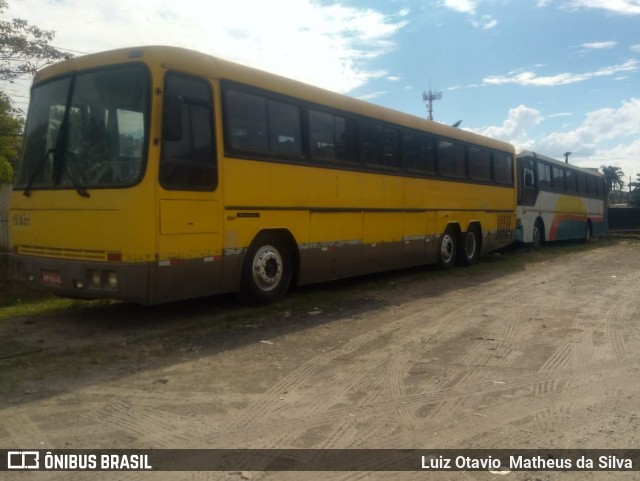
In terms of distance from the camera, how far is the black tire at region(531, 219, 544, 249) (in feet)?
68.4

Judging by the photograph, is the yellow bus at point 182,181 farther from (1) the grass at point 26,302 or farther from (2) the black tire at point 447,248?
(2) the black tire at point 447,248

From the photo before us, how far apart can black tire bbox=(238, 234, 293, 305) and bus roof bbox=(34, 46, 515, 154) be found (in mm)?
2251

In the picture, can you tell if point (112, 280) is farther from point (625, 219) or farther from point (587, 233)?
point (625, 219)

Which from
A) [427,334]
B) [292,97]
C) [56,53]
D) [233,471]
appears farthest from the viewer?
[56,53]

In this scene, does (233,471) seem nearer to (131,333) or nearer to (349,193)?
(131,333)

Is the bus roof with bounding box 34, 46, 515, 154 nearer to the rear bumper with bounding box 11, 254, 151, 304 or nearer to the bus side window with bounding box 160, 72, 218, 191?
the bus side window with bounding box 160, 72, 218, 191

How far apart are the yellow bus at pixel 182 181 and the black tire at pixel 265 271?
2 cm

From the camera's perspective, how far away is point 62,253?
23.0ft

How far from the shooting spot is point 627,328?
7418mm

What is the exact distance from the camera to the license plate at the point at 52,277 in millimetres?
6988

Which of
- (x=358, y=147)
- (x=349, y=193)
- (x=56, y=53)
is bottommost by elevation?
(x=349, y=193)

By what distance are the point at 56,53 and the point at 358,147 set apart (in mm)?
9649

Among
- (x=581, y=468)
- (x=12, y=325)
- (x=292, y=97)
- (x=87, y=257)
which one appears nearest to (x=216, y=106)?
(x=292, y=97)

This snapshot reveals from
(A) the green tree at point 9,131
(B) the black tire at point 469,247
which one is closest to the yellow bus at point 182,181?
(B) the black tire at point 469,247
